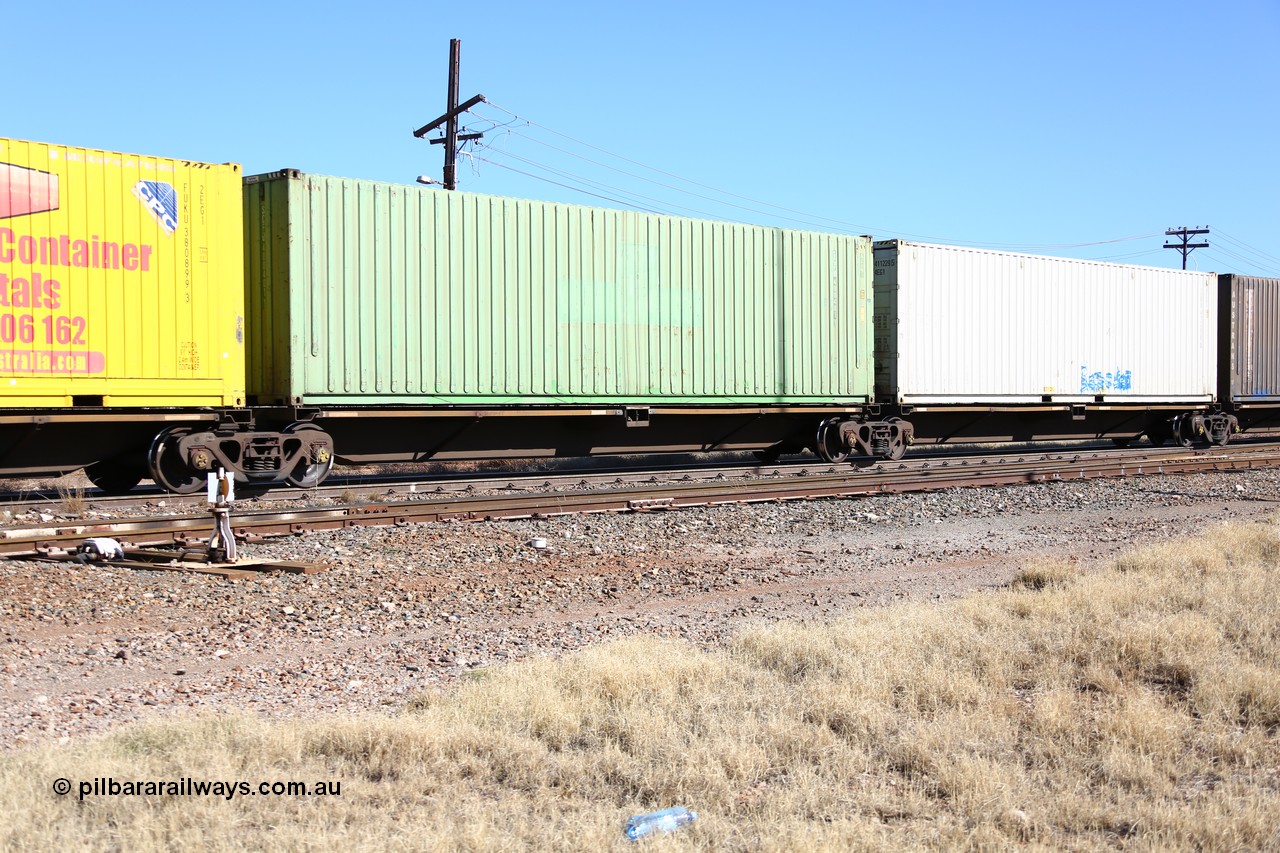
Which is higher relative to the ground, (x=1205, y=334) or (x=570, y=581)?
(x=1205, y=334)

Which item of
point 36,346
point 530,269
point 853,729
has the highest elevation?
point 530,269

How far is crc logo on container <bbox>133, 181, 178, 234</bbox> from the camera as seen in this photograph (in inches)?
443

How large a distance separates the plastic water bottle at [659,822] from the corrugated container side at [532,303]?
9.44 meters

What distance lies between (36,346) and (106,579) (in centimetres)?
385

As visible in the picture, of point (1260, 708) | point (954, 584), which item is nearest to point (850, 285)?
point (954, 584)

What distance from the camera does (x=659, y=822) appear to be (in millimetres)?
3910

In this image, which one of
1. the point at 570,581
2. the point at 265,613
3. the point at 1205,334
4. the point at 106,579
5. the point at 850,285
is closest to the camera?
the point at 265,613

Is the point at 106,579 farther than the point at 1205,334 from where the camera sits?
No

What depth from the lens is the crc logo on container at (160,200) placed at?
11.2 m

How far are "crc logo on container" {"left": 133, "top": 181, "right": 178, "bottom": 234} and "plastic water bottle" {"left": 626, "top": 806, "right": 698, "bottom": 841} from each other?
31.5 ft

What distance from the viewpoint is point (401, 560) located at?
29.8ft

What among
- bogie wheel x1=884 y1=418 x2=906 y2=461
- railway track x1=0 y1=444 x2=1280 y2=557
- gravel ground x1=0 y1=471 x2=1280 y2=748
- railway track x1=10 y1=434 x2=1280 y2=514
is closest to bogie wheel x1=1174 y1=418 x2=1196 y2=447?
railway track x1=0 y1=444 x2=1280 y2=557

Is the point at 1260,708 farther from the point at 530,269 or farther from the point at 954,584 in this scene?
the point at 530,269

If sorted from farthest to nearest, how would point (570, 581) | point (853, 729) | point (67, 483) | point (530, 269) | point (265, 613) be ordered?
point (67, 483), point (530, 269), point (570, 581), point (265, 613), point (853, 729)
